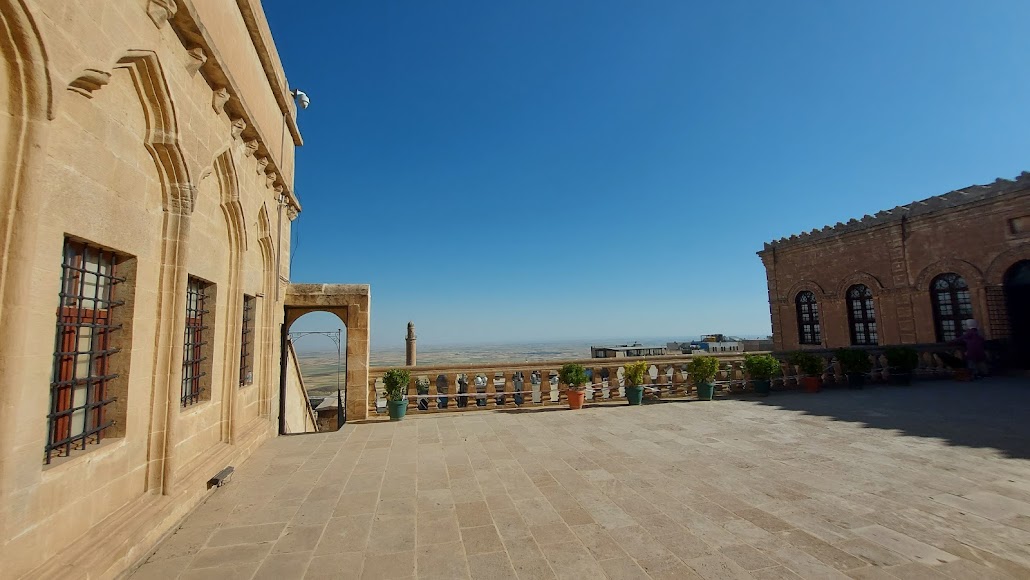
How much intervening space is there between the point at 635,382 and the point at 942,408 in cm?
625

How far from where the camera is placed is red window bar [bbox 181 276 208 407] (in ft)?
17.6

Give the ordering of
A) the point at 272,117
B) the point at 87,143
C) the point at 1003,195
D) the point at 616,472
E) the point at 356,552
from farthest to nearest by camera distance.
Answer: the point at 1003,195, the point at 272,117, the point at 616,472, the point at 356,552, the point at 87,143

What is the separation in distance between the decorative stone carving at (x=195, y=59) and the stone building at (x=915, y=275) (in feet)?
72.3

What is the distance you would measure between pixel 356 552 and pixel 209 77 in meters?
5.60

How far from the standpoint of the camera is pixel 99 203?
3.40 metres

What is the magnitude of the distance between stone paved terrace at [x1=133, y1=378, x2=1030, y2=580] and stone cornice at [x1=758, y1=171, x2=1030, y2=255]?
11428mm

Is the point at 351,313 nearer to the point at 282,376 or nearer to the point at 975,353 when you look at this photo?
the point at 282,376

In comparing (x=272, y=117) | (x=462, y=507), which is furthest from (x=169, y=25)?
(x=462, y=507)

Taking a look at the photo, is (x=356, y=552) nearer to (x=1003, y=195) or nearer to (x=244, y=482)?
(x=244, y=482)

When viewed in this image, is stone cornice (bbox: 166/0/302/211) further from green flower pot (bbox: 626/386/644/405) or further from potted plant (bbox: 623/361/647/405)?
green flower pot (bbox: 626/386/644/405)

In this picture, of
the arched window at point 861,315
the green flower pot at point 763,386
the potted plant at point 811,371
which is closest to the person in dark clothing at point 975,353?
the arched window at point 861,315

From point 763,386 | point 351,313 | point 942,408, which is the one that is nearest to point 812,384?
point 763,386

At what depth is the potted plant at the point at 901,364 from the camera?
491 inches

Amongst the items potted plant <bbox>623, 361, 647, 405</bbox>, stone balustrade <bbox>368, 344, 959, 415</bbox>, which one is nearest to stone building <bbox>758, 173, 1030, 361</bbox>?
stone balustrade <bbox>368, 344, 959, 415</bbox>
